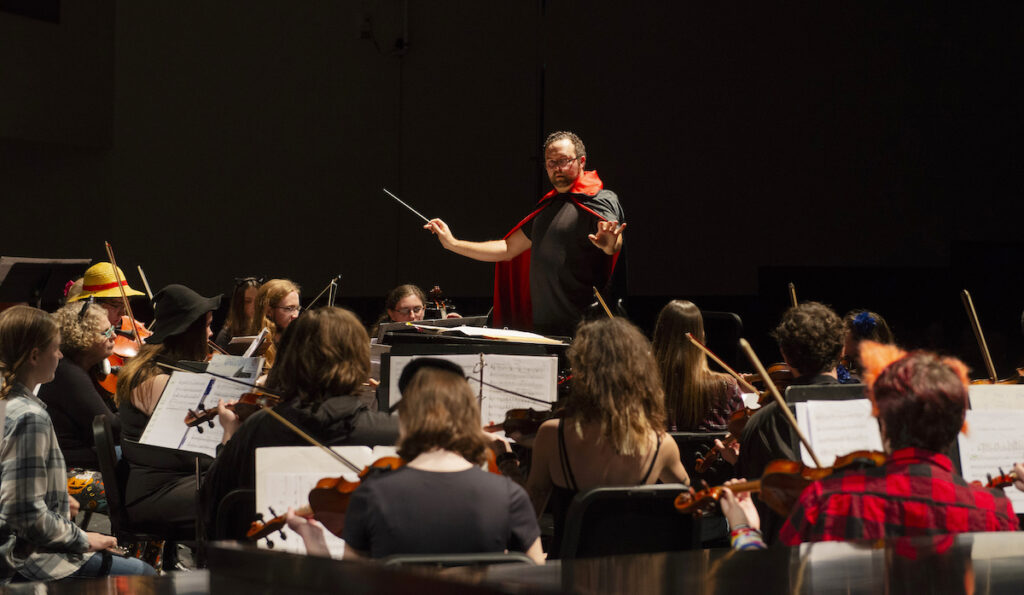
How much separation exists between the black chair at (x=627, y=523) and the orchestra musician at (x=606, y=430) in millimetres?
125

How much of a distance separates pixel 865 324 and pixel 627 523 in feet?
7.99

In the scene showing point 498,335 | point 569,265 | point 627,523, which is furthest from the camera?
point 569,265

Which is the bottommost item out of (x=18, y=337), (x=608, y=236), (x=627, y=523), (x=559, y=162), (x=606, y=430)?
(x=627, y=523)

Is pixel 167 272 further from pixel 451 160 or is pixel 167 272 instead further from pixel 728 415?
pixel 728 415

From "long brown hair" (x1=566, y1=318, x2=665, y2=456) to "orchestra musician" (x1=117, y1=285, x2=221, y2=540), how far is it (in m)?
1.64

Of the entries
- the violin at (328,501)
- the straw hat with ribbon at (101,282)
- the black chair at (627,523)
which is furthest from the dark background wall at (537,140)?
the violin at (328,501)

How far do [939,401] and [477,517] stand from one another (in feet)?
2.99

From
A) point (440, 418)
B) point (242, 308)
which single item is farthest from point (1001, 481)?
point (242, 308)

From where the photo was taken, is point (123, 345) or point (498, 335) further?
point (123, 345)

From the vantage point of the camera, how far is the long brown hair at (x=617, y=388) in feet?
8.89

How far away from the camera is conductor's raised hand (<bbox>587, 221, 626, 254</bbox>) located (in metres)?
4.55

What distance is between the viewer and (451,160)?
33.7 feet

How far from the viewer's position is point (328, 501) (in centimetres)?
237

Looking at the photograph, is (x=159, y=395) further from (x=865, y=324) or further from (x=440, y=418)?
(x=865, y=324)
